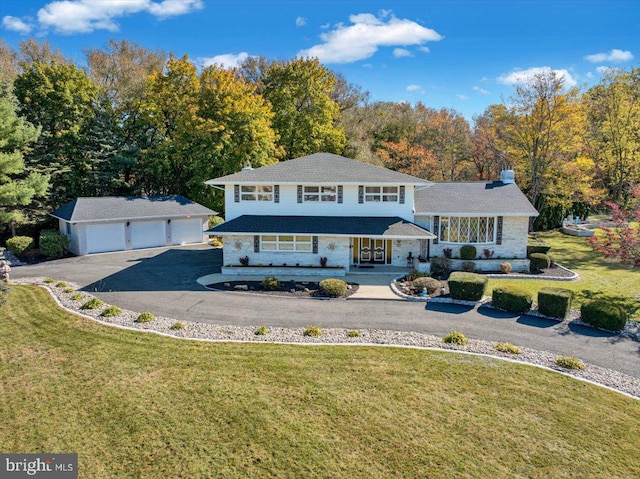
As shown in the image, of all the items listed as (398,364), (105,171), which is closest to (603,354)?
(398,364)

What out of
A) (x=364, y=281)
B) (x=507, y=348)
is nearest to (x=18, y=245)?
(x=364, y=281)

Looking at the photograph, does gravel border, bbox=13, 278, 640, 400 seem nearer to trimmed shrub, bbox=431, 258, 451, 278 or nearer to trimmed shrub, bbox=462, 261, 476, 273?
trimmed shrub, bbox=431, 258, 451, 278

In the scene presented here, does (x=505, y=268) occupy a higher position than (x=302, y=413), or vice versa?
(x=505, y=268)

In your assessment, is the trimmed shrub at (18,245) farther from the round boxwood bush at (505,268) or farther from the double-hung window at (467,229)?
the round boxwood bush at (505,268)

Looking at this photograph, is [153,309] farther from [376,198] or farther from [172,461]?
[376,198]

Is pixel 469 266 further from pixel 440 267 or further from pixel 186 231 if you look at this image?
pixel 186 231

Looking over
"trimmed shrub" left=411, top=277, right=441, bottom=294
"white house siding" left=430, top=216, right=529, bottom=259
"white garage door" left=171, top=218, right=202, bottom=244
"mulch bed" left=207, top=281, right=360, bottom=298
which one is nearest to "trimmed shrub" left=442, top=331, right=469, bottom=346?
"trimmed shrub" left=411, top=277, right=441, bottom=294
